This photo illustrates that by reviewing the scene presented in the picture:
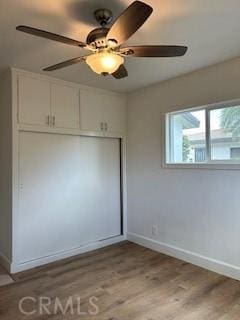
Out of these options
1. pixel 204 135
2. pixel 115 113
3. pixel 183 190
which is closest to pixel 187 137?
pixel 204 135

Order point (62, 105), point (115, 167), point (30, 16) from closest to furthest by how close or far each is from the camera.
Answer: point (30, 16), point (62, 105), point (115, 167)

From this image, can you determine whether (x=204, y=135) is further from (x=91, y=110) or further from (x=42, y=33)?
(x=42, y=33)

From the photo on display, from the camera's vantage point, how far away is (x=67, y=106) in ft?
11.0

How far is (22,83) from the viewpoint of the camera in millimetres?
2934

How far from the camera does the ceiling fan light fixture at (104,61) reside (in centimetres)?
173

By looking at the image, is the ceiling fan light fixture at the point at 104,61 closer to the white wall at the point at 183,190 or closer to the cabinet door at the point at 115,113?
the white wall at the point at 183,190

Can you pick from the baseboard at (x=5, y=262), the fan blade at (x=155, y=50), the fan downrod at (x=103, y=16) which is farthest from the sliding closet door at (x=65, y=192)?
the fan blade at (x=155, y=50)

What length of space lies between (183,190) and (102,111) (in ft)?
5.43

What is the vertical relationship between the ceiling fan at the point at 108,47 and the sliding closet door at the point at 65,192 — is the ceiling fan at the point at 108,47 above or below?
above

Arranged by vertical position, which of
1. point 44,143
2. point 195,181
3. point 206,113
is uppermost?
point 206,113

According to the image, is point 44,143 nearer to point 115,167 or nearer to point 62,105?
point 62,105

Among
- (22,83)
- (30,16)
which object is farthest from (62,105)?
(30,16)

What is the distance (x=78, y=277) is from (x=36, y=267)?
610 mm

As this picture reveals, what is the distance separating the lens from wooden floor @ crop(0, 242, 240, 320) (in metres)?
2.12
